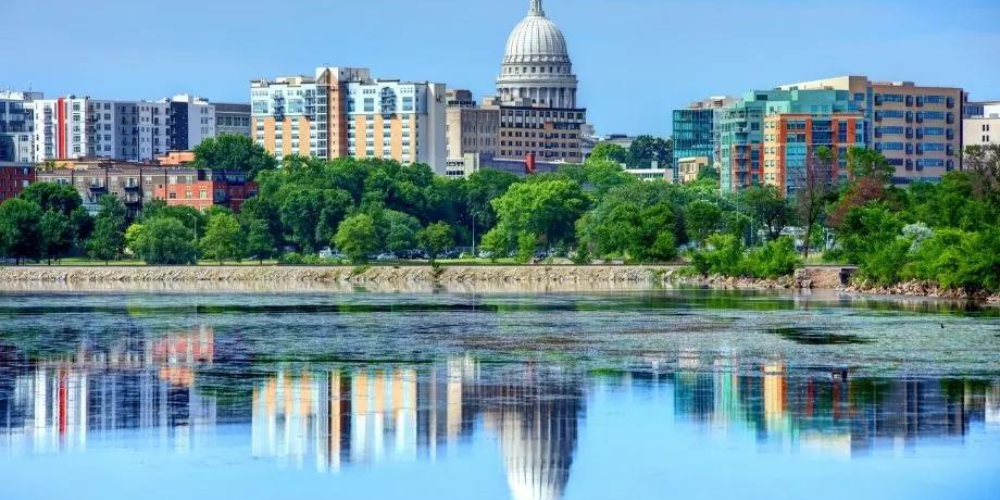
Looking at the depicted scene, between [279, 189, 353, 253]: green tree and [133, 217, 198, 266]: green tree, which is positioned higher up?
[279, 189, 353, 253]: green tree

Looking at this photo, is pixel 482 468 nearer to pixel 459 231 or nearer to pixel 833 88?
pixel 459 231

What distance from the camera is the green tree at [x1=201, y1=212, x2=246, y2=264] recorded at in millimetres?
136000

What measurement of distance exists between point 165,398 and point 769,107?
147 metres

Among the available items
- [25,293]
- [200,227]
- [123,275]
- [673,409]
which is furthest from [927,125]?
[673,409]

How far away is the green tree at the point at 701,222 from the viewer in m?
126

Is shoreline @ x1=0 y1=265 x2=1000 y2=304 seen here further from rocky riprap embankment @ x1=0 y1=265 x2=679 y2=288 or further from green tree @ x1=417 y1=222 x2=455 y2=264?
green tree @ x1=417 y1=222 x2=455 y2=264

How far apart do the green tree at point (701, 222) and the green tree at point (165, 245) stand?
33.8 m

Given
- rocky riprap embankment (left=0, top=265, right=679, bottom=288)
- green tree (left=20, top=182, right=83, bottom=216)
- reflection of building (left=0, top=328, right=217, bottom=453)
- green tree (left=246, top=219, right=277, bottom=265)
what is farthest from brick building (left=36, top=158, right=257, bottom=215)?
reflection of building (left=0, top=328, right=217, bottom=453)

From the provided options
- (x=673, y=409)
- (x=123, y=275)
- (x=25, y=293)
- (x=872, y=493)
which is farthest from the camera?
(x=123, y=275)

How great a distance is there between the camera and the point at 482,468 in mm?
31781

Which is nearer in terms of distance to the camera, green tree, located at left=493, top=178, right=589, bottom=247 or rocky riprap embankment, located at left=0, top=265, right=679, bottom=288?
rocky riprap embankment, located at left=0, top=265, right=679, bottom=288

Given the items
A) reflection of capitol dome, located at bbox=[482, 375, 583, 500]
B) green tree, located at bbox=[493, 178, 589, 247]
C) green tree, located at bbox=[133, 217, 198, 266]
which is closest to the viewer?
reflection of capitol dome, located at bbox=[482, 375, 583, 500]

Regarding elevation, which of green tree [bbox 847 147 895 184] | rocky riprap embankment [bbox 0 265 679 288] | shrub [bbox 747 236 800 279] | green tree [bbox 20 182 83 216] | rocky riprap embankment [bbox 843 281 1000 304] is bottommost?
rocky riprap embankment [bbox 843 281 1000 304]

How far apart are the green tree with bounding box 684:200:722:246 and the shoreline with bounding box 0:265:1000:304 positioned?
31.0 ft
